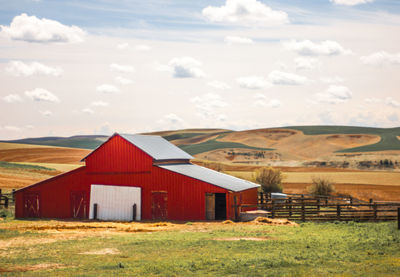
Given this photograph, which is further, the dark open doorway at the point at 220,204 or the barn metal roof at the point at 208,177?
the dark open doorway at the point at 220,204

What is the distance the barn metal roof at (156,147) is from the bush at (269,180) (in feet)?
47.8

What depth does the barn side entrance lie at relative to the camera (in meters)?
33.2

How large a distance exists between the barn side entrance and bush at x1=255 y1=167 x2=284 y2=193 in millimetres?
18314

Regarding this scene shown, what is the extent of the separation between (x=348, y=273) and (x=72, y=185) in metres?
27.4

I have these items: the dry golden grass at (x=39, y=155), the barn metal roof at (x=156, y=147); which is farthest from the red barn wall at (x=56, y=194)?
the dry golden grass at (x=39, y=155)

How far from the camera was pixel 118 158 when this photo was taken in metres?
37.0

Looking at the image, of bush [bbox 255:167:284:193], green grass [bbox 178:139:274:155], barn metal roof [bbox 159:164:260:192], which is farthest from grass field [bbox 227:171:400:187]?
green grass [bbox 178:139:274:155]

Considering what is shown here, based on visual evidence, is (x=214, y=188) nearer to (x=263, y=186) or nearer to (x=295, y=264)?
(x=295, y=264)

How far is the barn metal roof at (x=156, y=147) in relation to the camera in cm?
3650

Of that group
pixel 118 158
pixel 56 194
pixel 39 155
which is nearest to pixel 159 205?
pixel 118 158

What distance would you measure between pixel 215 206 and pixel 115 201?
25.2ft

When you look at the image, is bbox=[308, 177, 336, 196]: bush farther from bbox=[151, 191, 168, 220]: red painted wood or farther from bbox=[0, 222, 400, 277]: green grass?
bbox=[0, 222, 400, 277]: green grass

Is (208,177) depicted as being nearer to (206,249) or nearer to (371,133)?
(206,249)

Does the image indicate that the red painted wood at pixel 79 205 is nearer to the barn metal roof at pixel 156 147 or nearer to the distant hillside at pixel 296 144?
the barn metal roof at pixel 156 147
